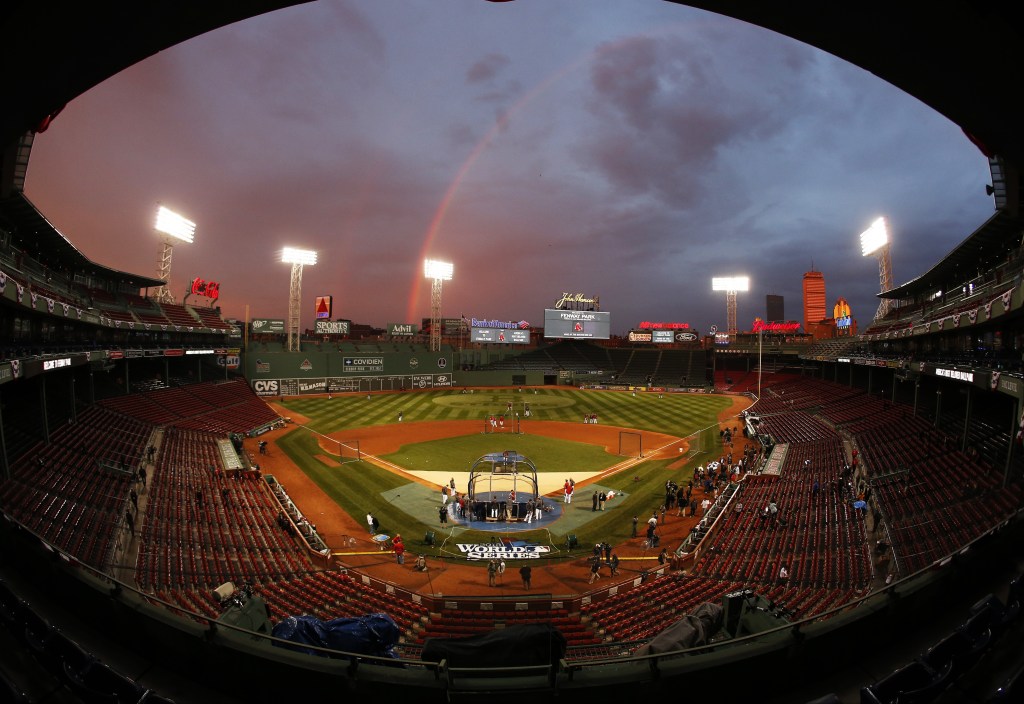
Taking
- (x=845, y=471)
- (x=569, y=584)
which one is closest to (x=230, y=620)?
(x=569, y=584)

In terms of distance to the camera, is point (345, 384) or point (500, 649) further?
point (345, 384)

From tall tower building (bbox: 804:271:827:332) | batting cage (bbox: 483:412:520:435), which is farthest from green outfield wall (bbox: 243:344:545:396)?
tall tower building (bbox: 804:271:827:332)

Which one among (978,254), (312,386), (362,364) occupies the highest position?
(978,254)

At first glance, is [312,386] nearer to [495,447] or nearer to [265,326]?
[265,326]

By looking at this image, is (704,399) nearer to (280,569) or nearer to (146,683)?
(280,569)

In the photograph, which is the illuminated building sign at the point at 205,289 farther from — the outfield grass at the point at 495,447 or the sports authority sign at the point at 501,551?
the sports authority sign at the point at 501,551

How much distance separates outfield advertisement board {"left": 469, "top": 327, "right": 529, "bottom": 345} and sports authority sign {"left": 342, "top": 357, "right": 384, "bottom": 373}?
2091 centimetres

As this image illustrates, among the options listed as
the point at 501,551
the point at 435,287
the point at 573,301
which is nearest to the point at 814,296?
the point at 573,301

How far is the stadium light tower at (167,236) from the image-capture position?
51572 millimetres

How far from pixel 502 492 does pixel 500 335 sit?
65.3 m

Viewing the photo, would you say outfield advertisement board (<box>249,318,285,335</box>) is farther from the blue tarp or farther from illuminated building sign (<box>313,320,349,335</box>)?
the blue tarp

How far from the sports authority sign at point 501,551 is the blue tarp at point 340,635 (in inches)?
542

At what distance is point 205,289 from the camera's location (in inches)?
2438

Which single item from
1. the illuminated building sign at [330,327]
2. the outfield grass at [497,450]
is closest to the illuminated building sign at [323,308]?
the illuminated building sign at [330,327]
